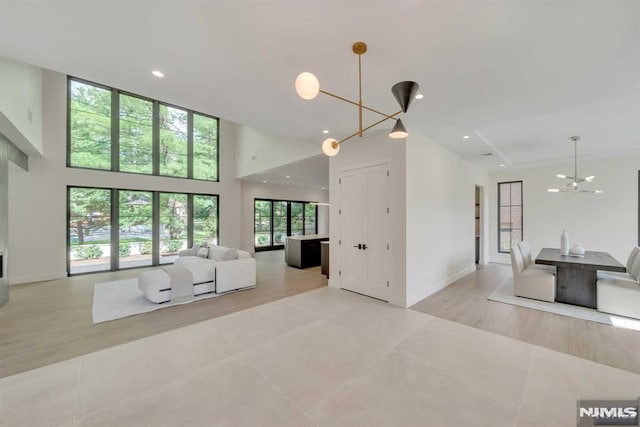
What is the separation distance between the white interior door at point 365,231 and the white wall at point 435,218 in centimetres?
42

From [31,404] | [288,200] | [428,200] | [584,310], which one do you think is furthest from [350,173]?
[288,200]

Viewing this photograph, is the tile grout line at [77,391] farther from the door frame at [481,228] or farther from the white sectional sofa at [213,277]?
the door frame at [481,228]

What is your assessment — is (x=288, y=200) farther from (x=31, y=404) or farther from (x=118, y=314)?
(x=31, y=404)

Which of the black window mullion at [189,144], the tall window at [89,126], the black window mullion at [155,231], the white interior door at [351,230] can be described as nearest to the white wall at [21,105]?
the tall window at [89,126]

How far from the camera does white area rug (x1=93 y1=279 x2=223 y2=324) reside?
3.82m

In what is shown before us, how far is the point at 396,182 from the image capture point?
4.18 m

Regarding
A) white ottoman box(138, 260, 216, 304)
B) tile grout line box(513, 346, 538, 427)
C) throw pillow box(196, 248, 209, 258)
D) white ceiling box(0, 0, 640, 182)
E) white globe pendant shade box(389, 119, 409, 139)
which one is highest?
white ceiling box(0, 0, 640, 182)

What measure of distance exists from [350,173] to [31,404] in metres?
4.66

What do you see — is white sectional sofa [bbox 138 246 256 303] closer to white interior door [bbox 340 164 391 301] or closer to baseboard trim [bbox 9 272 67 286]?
white interior door [bbox 340 164 391 301]

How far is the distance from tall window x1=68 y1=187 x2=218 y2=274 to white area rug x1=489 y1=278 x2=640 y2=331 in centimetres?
848

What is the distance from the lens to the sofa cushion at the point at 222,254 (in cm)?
520

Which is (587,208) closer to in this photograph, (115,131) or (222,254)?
(222,254)

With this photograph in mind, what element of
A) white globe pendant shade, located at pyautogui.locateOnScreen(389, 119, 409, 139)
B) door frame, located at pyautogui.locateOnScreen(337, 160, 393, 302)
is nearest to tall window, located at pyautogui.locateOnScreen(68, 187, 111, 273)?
door frame, located at pyautogui.locateOnScreen(337, 160, 393, 302)

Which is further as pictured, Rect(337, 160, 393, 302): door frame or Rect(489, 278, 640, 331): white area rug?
Rect(337, 160, 393, 302): door frame
